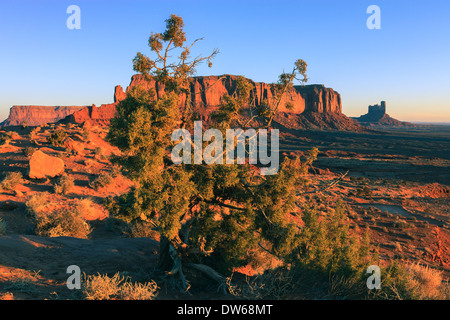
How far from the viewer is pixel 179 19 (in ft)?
25.1

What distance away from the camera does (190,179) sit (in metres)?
7.44

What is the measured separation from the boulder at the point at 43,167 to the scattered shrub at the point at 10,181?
3.14ft

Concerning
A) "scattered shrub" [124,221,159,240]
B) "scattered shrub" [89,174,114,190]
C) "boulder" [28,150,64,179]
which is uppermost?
"boulder" [28,150,64,179]

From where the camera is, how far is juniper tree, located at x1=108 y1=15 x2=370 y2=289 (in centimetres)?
674

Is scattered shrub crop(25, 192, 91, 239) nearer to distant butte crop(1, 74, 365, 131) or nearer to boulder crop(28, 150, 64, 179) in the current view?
boulder crop(28, 150, 64, 179)

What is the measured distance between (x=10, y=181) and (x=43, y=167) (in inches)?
106

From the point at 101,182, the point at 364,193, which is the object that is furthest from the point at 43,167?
the point at 364,193

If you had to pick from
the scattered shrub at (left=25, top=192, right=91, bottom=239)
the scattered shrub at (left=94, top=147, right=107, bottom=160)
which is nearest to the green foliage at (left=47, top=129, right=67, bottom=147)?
the scattered shrub at (left=94, top=147, right=107, bottom=160)

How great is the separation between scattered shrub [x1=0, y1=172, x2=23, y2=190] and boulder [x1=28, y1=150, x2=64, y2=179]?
37.6 inches

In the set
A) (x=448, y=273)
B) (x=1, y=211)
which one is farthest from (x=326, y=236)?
(x=1, y=211)

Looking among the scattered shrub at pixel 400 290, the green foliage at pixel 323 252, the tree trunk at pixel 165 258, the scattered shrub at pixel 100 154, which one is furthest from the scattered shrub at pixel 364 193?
the scattered shrub at pixel 100 154

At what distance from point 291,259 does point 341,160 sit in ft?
171

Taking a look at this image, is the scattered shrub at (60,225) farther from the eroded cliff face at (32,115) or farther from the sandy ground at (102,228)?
the eroded cliff face at (32,115)

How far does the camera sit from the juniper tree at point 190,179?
674cm
